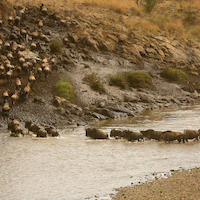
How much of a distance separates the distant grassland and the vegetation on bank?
815 centimetres

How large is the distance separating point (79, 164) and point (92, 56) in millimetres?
16338

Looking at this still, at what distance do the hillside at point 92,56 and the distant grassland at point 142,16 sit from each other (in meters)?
0.12

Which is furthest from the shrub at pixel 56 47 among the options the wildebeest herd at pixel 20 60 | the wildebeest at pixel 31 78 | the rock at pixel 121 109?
the rock at pixel 121 109

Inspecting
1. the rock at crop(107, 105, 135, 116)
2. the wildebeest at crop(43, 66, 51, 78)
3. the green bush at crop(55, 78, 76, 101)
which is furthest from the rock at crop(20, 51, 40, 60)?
the rock at crop(107, 105, 135, 116)

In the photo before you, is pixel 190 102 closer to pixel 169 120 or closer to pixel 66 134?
pixel 169 120

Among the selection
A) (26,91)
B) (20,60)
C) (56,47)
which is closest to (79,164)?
(26,91)

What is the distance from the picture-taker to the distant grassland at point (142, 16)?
31.8m

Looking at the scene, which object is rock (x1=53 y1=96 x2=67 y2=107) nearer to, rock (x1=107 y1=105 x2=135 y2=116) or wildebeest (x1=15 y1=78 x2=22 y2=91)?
wildebeest (x1=15 y1=78 x2=22 y2=91)

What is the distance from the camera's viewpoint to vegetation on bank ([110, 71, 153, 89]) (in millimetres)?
22853

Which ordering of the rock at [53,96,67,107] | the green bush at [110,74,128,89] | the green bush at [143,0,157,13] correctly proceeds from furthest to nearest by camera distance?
the green bush at [143,0,157,13]
the green bush at [110,74,128,89]
the rock at [53,96,67,107]

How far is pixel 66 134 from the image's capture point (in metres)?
14.3

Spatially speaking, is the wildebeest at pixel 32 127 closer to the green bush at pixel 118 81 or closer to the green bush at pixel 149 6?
the green bush at pixel 118 81

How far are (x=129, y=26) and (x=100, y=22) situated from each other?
2.89 meters

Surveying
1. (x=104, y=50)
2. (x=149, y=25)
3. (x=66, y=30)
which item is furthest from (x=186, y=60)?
(x=66, y=30)
